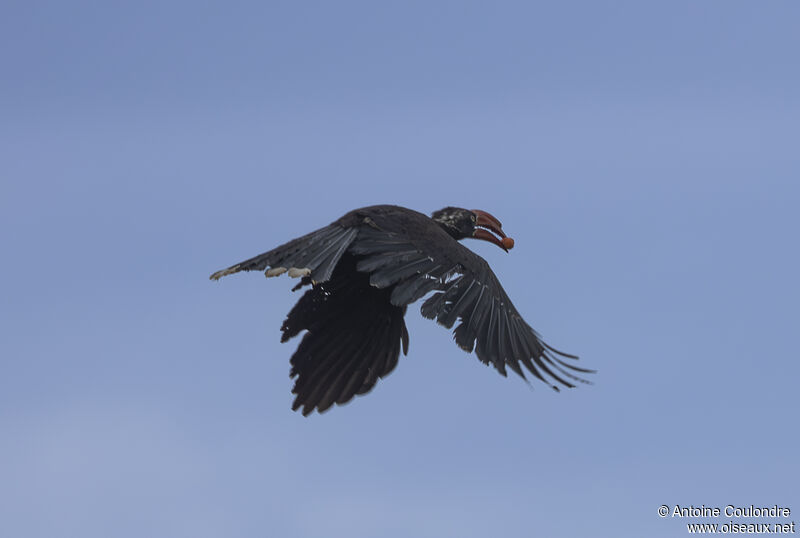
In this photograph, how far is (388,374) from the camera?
14.5 meters

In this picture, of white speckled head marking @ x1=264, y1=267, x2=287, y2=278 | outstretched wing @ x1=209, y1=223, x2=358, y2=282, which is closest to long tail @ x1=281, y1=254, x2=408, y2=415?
outstretched wing @ x1=209, y1=223, x2=358, y2=282

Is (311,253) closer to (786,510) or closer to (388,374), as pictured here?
(388,374)

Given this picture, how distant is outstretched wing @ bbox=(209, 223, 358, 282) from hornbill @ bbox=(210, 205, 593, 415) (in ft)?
0.04

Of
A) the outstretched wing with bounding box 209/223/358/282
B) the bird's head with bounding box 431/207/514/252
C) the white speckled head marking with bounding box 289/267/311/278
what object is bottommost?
the white speckled head marking with bounding box 289/267/311/278

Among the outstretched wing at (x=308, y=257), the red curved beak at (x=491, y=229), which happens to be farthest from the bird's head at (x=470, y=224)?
the outstretched wing at (x=308, y=257)

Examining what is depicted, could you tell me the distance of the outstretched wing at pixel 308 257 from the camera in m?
12.8

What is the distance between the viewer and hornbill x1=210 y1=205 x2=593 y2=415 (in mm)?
12555

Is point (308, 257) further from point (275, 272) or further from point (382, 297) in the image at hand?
point (382, 297)

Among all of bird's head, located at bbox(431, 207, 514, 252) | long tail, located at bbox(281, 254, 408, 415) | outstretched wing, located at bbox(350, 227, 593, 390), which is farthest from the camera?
bird's head, located at bbox(431, 207, 514, 252)

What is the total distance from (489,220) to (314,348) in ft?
8.96

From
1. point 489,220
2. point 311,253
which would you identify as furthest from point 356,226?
point 489,220

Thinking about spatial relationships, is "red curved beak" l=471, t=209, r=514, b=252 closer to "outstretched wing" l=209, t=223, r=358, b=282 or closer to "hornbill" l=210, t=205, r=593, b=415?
"hornbill" l=210, t=205, r=593, b=415

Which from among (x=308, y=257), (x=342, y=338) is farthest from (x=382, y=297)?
(x=308, y=257)

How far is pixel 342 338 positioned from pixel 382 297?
0.62m
